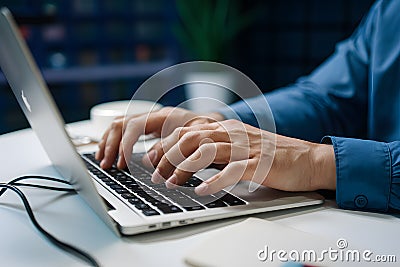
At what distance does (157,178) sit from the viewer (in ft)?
2.52

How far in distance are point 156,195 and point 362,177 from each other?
27 cm

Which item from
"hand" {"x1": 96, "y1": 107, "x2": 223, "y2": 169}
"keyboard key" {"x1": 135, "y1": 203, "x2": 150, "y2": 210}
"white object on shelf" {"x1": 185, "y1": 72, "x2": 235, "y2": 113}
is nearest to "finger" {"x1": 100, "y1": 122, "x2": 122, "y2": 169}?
"hand" {"x1": 96, "y1": 107, "x2": 223, "y2": 169}

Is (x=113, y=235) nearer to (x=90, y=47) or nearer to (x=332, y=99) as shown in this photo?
(x=332, y=99)

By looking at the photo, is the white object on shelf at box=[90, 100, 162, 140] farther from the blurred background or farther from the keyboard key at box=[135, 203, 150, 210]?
the blurred background

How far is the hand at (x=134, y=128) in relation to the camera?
0.89 meters

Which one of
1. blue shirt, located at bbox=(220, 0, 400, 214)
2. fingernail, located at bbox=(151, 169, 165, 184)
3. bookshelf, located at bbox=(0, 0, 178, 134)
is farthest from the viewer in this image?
bookshelf, located at bbox=(0, 0, 178, 134)

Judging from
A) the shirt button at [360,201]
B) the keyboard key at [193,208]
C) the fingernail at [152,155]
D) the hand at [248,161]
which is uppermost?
the hand at [248,161]

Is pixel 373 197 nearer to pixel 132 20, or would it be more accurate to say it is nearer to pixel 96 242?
pixel 96 242

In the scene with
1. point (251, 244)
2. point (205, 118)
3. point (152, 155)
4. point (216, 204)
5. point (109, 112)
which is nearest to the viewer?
point (251, 244)

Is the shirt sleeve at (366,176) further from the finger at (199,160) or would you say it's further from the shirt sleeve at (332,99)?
the shirt sleeve at (332,99)

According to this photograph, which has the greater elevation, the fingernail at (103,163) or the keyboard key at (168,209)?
the keyboard key at (168,209)

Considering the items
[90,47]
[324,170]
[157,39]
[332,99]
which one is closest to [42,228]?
[324,170]

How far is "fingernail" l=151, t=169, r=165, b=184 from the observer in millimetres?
764

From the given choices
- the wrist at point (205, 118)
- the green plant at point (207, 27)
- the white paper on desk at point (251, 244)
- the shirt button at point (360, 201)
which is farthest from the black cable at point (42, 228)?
the green plant at point (207, 27)
